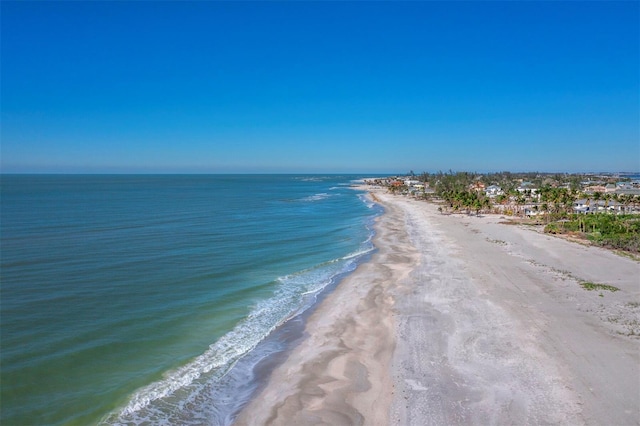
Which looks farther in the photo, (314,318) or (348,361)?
(314,318)

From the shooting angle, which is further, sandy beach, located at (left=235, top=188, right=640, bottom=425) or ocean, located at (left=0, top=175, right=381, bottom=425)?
ocean, located at (left=0, top=175, right=381, bottom=425)

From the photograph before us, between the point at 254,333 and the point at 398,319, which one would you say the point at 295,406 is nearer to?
the point at 254,333

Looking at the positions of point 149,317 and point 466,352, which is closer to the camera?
point 466,352

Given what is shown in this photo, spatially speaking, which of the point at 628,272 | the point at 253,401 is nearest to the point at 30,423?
the point at 253,401

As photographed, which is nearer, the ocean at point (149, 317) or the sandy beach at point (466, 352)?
the sandy beach at point (466, 352)
